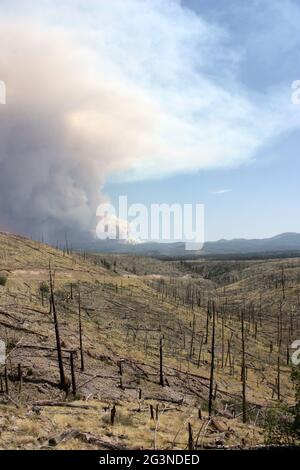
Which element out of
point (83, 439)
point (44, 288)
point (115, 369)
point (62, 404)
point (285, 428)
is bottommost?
point (115, 369)

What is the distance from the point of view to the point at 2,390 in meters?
36.7

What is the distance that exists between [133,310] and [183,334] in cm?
1274

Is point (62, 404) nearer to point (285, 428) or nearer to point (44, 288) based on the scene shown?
point (285, 428)

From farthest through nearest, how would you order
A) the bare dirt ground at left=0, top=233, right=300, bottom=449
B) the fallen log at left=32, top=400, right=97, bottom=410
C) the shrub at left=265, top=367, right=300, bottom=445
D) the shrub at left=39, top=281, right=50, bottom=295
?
the shrub at left=39, top=281, right=50, bottom=295, the fallen log at left=32, top=400, right=97, bottom=410, the bare dirt ground at left=0, top=233, right=300, bottom=449, the shrub at left=265, top=367, right=300, bottom=445

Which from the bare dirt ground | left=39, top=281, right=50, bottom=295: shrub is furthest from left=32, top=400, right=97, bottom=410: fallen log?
left=39, top=281, right=50, bottom=295: shrub

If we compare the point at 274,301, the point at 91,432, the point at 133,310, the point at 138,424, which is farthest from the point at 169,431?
the point at 274,301

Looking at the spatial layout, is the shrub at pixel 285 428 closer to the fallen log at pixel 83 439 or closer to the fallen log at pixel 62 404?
the fallen log at pixel 83 439

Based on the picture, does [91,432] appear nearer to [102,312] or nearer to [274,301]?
[102,312]

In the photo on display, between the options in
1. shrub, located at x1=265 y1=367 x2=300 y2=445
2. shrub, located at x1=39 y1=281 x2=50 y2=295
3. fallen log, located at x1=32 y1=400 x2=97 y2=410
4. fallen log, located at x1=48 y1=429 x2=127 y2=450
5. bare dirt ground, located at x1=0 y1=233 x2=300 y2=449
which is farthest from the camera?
shrub, located at x1=39 y1=281 x2=50 y2=295

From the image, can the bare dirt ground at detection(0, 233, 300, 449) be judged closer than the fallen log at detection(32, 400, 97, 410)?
Yes

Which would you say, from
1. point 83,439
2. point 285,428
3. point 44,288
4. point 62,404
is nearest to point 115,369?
point 62,404

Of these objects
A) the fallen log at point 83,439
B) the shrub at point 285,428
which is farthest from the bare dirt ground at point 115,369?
the shrub at point 285,428

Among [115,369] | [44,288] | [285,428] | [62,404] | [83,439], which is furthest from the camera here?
[44,288]

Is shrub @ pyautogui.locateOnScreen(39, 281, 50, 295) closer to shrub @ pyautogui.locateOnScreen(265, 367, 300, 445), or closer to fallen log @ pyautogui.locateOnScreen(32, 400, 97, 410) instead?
fallen log @ pyautogui.locateOnScreen(32, 400, 97, 410)
